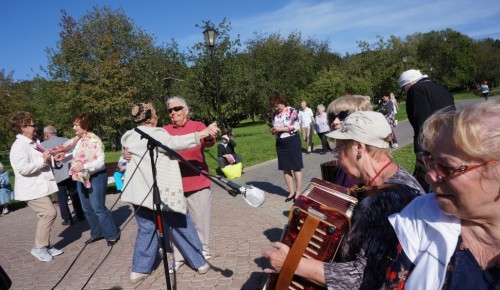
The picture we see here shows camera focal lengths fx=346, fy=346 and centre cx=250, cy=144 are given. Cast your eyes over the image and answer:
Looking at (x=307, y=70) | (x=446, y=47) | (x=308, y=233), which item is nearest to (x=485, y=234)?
(x=308, y=233)

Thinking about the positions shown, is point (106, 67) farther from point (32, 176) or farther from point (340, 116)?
point (340, 116)

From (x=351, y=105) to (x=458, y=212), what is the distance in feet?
5.94

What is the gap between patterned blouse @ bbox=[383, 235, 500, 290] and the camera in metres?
1.38

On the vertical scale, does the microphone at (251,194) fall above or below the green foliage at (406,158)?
above

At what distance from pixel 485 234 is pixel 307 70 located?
44.5 metres

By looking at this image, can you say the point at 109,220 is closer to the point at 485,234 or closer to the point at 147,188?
the point at 147,188

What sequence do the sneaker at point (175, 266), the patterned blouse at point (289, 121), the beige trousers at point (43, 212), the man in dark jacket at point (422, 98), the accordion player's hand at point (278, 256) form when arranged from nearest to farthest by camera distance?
the accordion player's hand at point (278, 256)
the sneaker at point (175, 266)
the man in dark jacket at point (422, 98)
the beige trousers at point (43, 212)
the patterned blouse at point (289, 121)

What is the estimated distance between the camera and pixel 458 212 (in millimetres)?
1434

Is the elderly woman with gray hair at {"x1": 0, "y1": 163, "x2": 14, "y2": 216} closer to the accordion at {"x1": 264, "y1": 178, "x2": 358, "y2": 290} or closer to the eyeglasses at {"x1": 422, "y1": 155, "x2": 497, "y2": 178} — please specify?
the accordion at {"x1": 264, "y1": 178, "x2": 358, "y2": 290}

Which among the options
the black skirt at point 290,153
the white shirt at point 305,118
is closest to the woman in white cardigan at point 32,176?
the black skirt at point 290,153

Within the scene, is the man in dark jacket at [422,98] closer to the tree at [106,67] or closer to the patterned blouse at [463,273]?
the patterned blouse at [463,273]

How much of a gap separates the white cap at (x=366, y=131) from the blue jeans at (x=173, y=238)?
2.68m

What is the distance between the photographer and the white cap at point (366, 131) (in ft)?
7.16

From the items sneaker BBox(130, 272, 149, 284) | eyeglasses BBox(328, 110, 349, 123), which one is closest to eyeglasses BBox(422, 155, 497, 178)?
eyeglasses BBox(328, 110, 349, 123)
